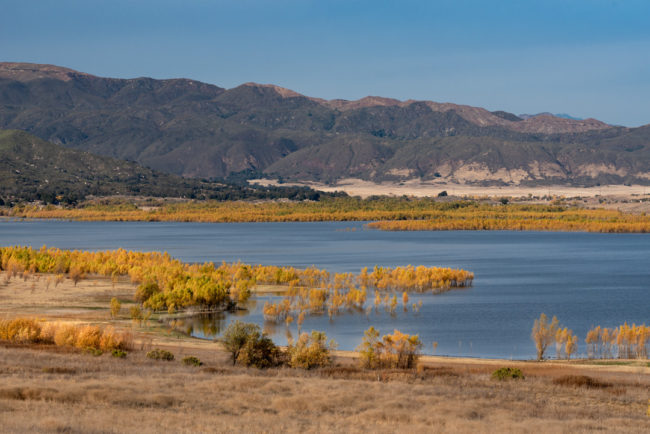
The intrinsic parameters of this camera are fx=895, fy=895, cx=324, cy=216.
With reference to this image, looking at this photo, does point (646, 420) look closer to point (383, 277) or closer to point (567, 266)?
point (383, 277)

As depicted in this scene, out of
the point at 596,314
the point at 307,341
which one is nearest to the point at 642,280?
the point at 596,314

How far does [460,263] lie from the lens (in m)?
87.1

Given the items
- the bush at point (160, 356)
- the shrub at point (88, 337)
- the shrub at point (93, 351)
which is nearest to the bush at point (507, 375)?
the bush at point (160, 356)

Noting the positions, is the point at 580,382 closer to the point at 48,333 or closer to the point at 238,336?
the point at 238,336

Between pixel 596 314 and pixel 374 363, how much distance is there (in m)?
25.6

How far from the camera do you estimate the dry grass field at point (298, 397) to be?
20.3m

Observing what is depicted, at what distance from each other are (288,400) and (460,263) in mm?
65979

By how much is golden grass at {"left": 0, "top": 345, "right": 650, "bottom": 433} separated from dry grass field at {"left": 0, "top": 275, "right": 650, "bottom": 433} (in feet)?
0.10

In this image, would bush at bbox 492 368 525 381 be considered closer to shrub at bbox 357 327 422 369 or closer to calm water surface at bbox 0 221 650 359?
shrub at bbox 357 327 422 369

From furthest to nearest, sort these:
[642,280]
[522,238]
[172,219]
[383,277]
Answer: [172,219] → [522,238] → [642,280] → [383,277]

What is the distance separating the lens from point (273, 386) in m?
24.8

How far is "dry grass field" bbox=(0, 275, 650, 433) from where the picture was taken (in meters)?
20.3

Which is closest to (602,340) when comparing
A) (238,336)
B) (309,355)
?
(309,355)

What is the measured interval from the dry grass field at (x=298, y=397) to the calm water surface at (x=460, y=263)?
36.6 feet
